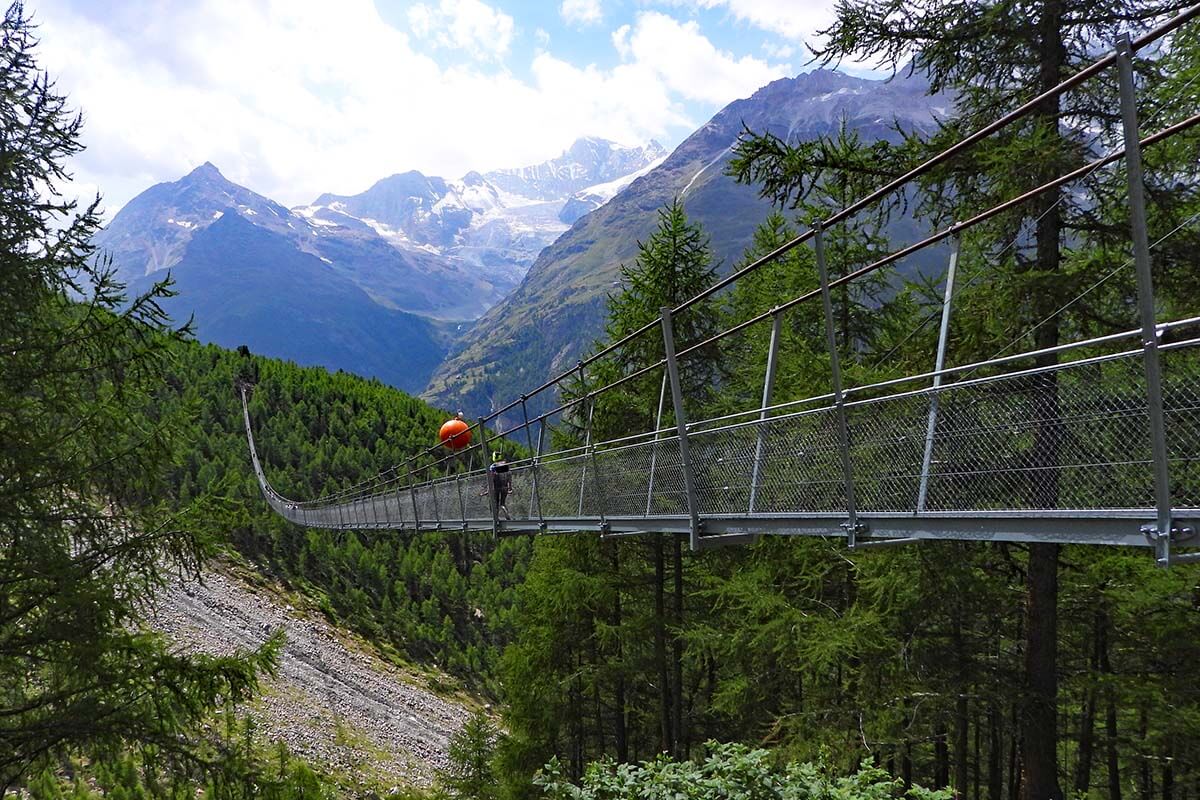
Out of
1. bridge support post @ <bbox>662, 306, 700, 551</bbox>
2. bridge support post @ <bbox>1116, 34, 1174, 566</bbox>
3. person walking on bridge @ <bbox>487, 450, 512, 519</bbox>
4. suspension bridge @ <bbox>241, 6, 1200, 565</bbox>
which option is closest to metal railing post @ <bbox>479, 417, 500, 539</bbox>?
person walking on bridge @ <bbox>487, 450, 512, 519</bbox>

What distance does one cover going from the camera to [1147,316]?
2.58 metres

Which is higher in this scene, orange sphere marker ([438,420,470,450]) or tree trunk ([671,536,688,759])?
orange sphere marker ([438,420,470,450])

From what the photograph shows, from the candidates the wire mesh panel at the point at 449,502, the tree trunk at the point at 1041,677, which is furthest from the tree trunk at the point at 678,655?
the tree trunk at the point at 1041,677

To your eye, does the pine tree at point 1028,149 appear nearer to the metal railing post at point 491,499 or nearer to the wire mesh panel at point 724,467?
the wire mesh panel at point 724,467

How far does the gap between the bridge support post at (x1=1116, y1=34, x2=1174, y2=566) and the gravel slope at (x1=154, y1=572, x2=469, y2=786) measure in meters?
12.6

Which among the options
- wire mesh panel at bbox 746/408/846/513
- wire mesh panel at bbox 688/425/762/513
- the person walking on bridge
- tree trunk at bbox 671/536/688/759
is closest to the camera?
wire mesh panel at bbox 746/408/846/513

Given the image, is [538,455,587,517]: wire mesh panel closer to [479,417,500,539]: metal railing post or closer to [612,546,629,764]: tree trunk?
[479,417,500,539]: metal railing post

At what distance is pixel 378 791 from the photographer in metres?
13.5

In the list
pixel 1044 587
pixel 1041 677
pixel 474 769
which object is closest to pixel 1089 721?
pixel 1041 677

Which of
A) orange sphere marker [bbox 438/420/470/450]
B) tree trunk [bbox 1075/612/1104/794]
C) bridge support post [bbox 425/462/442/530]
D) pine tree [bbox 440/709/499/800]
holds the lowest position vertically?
pine tree [bbox 440/709/499/800]

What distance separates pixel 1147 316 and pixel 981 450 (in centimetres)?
106

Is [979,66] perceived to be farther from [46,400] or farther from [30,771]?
[30,771]

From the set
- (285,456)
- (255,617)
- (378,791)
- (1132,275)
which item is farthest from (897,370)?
(285,456)

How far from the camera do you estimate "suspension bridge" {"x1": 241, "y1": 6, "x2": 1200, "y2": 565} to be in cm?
266
